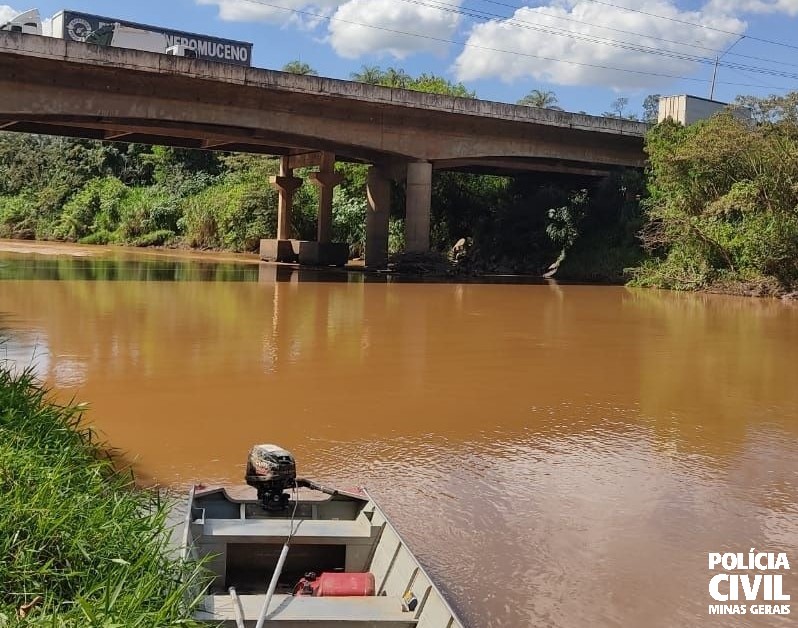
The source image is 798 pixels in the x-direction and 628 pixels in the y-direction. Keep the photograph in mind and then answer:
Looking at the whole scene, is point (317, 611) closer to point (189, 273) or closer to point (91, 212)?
point (189, 273)

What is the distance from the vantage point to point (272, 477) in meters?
5.75

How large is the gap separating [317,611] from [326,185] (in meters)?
33.4

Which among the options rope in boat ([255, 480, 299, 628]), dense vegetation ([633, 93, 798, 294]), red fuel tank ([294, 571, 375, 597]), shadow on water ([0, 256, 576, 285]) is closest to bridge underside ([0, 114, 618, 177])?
shadow on water ([0, 256, 576, 285])

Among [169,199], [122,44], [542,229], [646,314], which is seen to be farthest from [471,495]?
[169,199]

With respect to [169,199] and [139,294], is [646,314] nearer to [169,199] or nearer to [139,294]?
[139,294]

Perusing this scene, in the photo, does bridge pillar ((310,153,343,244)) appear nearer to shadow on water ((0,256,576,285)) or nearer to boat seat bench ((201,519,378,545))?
shadow on water ((0,256,576,285))

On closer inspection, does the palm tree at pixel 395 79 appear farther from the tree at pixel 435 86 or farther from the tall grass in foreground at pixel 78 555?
the tall grass in foreground at pixel 78 555

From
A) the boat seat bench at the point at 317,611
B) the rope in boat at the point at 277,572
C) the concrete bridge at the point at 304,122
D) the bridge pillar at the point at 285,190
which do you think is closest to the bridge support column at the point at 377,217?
the concrete bridge at the point at 304,122

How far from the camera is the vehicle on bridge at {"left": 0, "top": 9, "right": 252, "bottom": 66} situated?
96.9ft

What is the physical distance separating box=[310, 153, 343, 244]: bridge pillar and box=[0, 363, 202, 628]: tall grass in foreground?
1250 inches

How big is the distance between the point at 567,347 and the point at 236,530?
34.3 ft

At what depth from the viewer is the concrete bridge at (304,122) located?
2430 cm

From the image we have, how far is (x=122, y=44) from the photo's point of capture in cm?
3023

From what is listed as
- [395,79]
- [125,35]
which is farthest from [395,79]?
[125,35]
